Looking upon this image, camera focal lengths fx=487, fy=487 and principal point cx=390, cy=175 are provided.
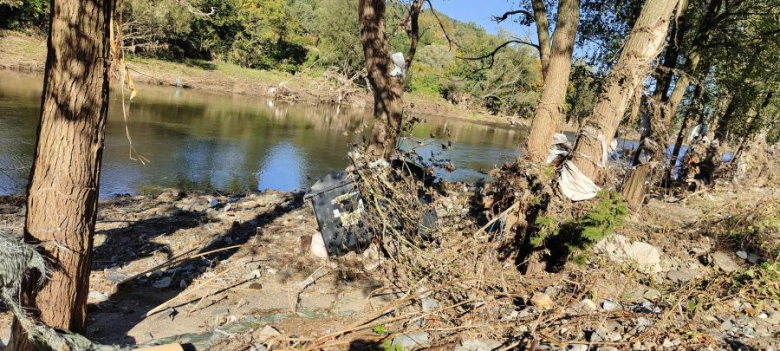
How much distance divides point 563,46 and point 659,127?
5.95 feet

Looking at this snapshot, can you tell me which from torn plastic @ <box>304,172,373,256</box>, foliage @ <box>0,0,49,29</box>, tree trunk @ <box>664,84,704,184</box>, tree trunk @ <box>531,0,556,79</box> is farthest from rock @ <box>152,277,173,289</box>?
foliage @ <box>0,0,49,29</box>

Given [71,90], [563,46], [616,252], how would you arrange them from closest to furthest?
[71,90] → [563,46] → [616,252]

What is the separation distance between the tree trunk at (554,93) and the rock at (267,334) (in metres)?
2.74

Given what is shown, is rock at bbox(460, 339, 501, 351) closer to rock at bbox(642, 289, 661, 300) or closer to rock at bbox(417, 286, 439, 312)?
rock at bbox(417, 286, 439, 312)

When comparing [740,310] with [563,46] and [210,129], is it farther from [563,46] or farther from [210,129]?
[210,129]

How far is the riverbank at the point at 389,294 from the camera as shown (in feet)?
11.4

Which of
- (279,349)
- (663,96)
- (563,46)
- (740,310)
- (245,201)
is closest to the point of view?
(279,349)

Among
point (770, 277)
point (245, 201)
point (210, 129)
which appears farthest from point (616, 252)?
point (210, 129)

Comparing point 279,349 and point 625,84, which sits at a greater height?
point 625,84

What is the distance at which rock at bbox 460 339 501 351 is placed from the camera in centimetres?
333

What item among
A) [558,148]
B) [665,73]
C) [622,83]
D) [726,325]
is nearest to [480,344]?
[726,325]

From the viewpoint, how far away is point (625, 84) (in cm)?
432

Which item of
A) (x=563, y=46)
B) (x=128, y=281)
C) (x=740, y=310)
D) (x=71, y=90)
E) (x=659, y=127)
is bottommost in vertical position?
(x=128, y=281)

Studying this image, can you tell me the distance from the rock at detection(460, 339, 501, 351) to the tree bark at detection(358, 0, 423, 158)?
288 centimetres
